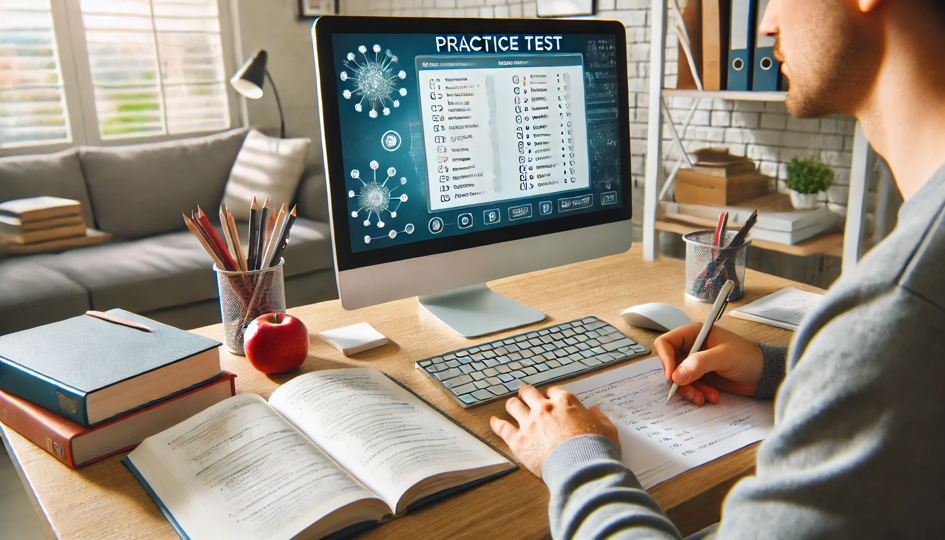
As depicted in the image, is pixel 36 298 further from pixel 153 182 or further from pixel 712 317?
pixel 712 317

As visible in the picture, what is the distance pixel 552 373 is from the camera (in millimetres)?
916

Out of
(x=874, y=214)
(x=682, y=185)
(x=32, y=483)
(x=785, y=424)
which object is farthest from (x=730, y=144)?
(x=32, y=483)

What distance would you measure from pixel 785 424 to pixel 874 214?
185cm

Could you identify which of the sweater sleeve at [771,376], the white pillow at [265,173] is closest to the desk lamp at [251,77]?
the white pillow at [265,173]

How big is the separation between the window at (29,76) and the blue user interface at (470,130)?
304cm

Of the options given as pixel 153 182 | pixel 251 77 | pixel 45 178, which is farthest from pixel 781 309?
pixel 45 178

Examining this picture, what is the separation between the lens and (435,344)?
1048mm

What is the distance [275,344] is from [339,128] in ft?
1.03

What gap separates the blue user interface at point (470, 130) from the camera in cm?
98

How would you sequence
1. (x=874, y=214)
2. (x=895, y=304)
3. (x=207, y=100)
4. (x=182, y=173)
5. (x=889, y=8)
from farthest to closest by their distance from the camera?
1. (x=207, y=100)
2. (x=182, y=173)
3. (x=874, y=214)
4. (x=889, y=8)
5. (x=895, y=304)

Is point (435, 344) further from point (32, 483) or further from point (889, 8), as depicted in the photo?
point (889, 8)

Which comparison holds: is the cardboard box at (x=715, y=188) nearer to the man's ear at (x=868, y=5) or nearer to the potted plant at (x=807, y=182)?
the potted plant at (x=807, y=182)

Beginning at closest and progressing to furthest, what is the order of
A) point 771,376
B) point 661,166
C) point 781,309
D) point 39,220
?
point 771,376 < point 781,309 < point 661,166 < point 39,220

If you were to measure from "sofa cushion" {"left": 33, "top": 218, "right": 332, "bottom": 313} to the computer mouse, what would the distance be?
1986 mm
